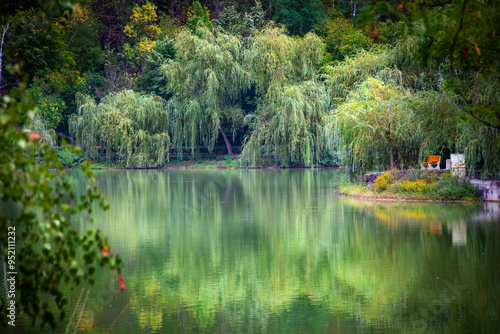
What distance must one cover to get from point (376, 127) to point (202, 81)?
22.7m

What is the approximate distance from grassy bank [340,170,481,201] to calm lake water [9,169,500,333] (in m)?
1.22

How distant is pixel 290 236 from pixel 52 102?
35536 millimetres

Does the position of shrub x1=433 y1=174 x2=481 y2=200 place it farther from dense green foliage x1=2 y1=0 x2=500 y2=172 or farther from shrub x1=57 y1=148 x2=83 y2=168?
shrub x1=57 y1=148 x2=83 y2=168

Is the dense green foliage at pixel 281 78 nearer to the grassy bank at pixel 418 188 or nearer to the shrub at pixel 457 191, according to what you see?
the shrub at pixel 457 191

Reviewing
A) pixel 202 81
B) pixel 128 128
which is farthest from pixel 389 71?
pixel 128 128

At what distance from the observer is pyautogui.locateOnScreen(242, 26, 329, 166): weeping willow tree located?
38.1 meters

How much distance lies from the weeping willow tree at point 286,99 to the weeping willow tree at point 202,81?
1.58m

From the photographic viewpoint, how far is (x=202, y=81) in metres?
42.5

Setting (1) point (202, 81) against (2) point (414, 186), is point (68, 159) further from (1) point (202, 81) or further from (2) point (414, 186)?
(2) point (414, 186)

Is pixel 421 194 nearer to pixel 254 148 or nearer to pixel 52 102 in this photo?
pixel 254 148

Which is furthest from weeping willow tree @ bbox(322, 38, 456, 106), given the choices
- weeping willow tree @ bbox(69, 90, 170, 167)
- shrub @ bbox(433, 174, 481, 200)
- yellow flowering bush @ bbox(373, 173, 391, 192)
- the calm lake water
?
weeping willow tree @ bbox(69, 90, 170, 167)

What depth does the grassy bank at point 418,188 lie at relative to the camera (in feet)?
61.0

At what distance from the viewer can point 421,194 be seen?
62.4 feet

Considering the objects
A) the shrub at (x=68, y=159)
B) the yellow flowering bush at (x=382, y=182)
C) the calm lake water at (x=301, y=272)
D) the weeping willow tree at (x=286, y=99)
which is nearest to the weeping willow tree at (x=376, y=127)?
the yellow flowering bush at (x=382, y=182)
